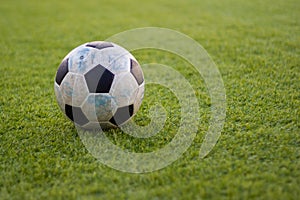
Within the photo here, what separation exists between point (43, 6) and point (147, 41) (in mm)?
3891

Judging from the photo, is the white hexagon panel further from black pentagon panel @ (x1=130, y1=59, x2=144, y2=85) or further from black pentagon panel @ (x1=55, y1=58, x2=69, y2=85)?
black pentagon panel @ (x1=130, y1=59, x2=144, y2=85)

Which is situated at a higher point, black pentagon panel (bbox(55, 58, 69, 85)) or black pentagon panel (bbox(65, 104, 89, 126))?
black pentagon panel (bbox(55, 58, 69, 85))

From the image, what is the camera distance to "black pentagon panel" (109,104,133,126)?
2494 millimetres

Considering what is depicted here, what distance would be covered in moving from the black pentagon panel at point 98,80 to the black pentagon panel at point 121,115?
0.17m

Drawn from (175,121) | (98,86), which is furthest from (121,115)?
(175,121)

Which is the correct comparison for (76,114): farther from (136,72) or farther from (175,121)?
(175,121)

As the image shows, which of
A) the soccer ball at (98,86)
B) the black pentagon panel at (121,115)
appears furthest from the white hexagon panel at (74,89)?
the black pentagon panel at (121,115)

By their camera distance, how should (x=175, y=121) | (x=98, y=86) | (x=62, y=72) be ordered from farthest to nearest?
(x=175, y=121) → (x=62, y=72) → (x=98, y=86)

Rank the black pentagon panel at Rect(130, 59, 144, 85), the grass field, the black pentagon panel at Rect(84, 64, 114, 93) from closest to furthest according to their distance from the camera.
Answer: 1. the grass field
2. the black pentagon panel at Rect(84, 64, 114, 93)
3. the black pentagon panel at Rect(130, 59, 144, 85)

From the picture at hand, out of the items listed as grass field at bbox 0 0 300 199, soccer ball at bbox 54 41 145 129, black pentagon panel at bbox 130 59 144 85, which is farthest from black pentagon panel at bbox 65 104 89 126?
black pentagon panel at bbox 130 59 144 85

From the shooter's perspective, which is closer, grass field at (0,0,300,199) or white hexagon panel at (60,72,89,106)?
grass field at (0,0,300,199)

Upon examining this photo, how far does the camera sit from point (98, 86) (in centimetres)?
241

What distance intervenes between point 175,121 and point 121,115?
18.9 inches

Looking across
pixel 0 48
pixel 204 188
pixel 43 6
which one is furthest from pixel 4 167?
pixel 43 6
